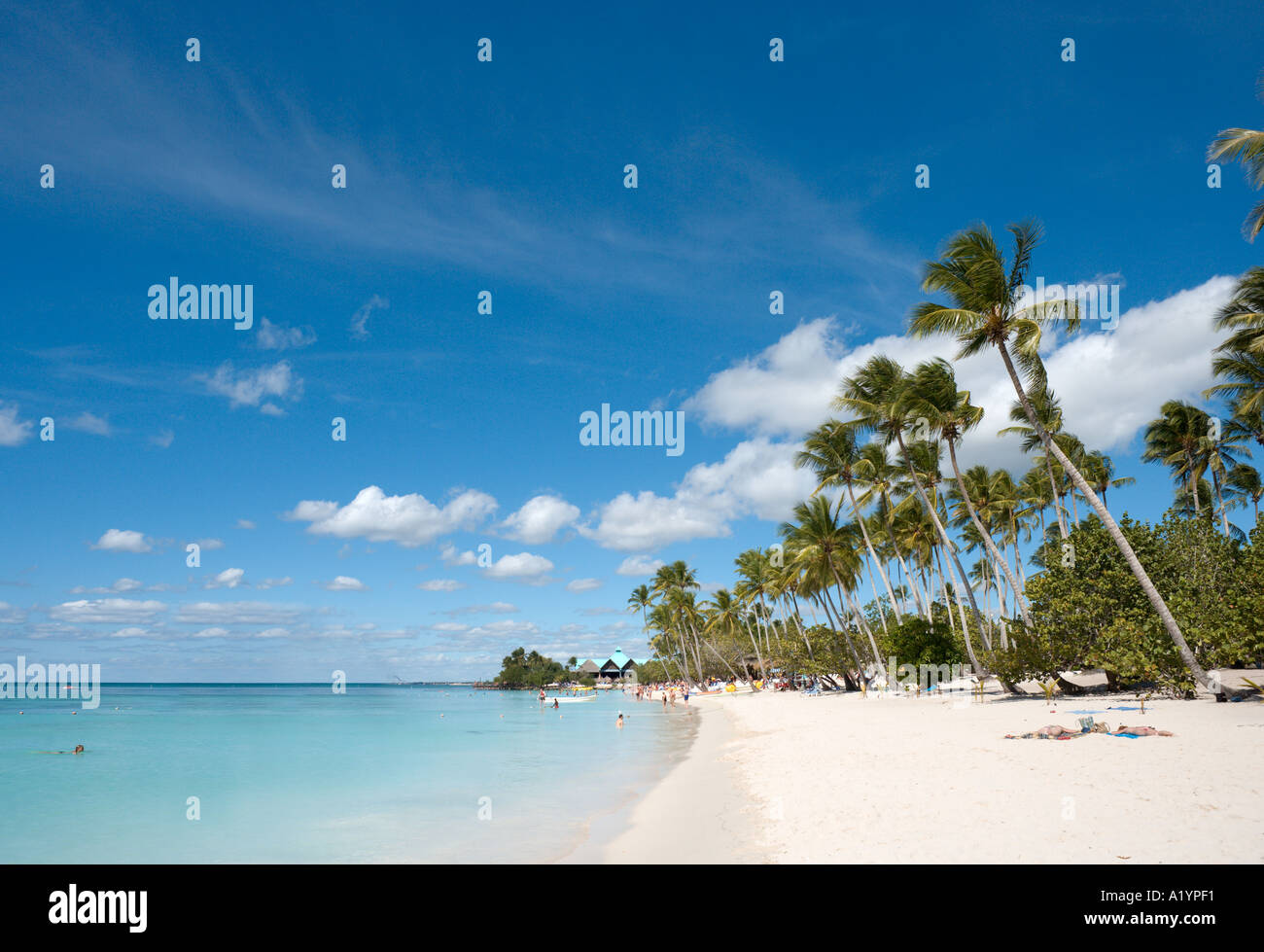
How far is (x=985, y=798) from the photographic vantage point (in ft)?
28.1

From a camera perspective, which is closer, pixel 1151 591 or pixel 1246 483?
pixel 1151 591

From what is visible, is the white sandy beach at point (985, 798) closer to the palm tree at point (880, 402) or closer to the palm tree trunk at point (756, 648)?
the palm tree at point (880, 402)

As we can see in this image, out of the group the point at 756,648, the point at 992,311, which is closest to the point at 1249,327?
the point at 992,311

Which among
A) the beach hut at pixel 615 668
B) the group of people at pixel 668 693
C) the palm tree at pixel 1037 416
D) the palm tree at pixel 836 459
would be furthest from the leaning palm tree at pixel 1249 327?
the beach hut at pixel 615 668

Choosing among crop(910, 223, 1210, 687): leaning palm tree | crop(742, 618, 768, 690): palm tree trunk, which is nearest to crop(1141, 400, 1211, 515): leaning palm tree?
crop(910, 223, 1210, 687): leaning palm tree

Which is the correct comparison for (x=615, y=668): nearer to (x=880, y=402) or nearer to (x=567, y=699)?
(x=567, y=699)

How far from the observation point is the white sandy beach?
6535 millimetres

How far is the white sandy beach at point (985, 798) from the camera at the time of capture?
6.54 metres

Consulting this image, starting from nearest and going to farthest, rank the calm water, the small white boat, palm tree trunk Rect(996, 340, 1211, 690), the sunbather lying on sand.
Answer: the calm water
the sunbather lying on sand
palm tree trunk Rect(996, 340, 1211, 690)
the small white boat

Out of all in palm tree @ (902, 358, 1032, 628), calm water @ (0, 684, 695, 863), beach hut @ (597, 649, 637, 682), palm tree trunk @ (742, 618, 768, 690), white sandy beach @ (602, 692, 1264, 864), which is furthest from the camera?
beach hut @ (597, 649, 637, 682)

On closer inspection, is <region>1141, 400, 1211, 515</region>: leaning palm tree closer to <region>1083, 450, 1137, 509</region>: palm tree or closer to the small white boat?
<region>1083, 450, 1137, 509</region>: palm tree

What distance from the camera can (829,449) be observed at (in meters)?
37.2
